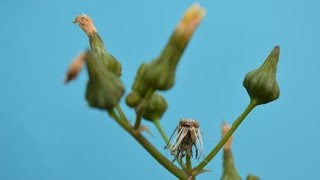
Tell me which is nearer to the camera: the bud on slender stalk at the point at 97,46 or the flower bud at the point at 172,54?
the flower bud at the point at 172,54

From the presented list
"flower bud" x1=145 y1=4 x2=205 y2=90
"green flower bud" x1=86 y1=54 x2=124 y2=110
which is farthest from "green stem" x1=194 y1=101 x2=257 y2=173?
"green flower bud" x1=86 y1=54 x2=124 y2=110

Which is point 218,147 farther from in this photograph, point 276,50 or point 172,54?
point 276,50

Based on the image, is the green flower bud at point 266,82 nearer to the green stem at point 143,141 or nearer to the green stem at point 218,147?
the green stem at point 218,147

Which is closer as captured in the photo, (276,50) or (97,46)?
→ (276,50)

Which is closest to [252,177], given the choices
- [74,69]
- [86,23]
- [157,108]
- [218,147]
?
[218,147]

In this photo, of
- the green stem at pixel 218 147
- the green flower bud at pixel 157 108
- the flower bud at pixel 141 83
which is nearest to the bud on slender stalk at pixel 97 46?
the green flower bud at pixel 157 108

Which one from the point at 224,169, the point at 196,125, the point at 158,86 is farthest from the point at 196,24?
the point at 224,169

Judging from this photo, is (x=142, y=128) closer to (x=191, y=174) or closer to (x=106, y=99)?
(x=106, y=99)

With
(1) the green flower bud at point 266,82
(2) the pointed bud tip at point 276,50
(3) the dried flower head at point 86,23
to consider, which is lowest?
(1) the green flower bud at point 266,82
